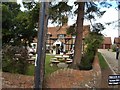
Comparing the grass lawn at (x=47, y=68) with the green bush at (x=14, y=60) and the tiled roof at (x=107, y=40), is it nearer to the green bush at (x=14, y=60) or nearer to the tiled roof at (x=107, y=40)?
the green bush at (x=14, y=60)

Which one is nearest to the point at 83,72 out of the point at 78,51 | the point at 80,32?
the point at 78,51

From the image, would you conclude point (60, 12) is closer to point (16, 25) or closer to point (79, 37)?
point (79, 37)

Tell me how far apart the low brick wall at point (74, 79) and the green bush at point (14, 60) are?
71 centimetres

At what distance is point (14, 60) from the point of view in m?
6.15

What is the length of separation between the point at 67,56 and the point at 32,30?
1.06 metres

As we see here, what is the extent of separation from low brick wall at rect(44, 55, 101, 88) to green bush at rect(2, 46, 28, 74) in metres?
0.71

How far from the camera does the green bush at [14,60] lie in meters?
6.11

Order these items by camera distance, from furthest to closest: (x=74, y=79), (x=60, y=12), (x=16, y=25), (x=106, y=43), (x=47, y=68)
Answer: (x=60, y=12), (x=106, y=43), (x=16, y=25), (x=74, y=79), (x=47, y=68)

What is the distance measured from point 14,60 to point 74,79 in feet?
4.80

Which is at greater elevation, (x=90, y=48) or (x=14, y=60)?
(x=90, y=48)

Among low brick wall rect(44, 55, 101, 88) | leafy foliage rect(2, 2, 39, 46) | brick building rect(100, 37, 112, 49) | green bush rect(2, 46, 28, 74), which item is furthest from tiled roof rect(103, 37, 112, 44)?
green bush rect(2, 46, 28, 74)

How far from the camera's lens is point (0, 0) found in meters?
6.14

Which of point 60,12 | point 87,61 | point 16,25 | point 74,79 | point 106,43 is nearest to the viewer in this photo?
point 74,79

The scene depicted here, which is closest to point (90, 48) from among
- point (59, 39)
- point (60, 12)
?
point (59, 39)
